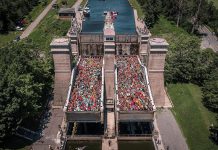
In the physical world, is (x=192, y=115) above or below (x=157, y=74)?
below

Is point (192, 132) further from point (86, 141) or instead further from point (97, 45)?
point (97, 45)

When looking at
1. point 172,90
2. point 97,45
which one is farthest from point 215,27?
point 97,45

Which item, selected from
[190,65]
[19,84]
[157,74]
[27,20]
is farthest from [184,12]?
[19,84]

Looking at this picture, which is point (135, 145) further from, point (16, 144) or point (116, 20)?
point (116, 20)

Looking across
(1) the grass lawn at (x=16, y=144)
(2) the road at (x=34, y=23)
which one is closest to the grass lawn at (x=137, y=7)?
(2) the road at (x=34, y=23)

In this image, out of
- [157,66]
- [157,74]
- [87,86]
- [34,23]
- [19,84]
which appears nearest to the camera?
[19,84]

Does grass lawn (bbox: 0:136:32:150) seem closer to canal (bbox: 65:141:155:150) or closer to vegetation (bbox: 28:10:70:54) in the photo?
canal (bbox: 65:141:155:150)
